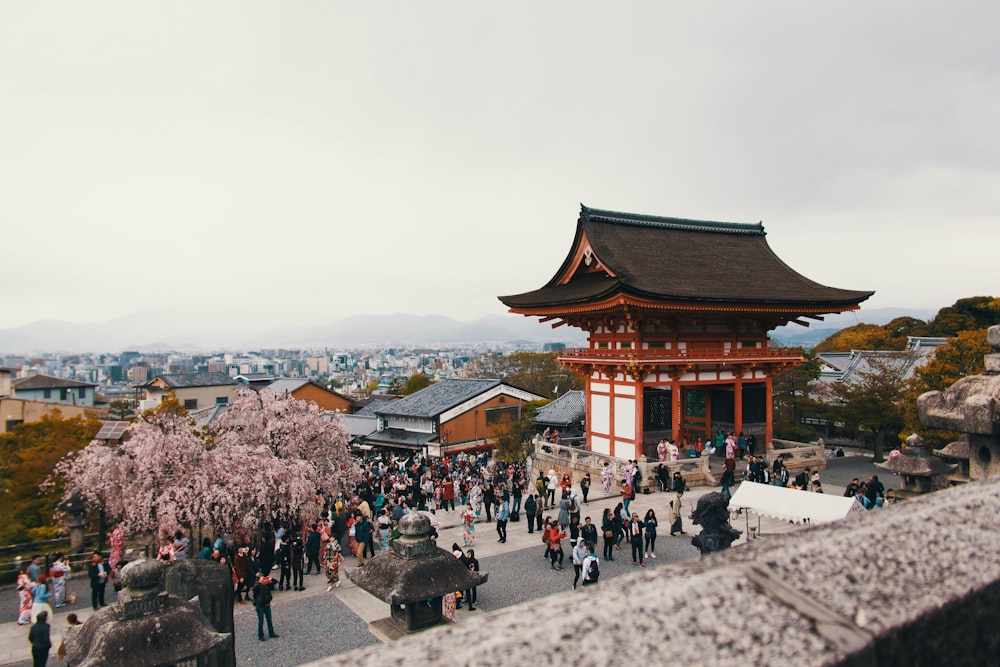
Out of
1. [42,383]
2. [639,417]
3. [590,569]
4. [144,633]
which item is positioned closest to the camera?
[144,633]

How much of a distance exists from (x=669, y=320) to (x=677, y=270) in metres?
2.88

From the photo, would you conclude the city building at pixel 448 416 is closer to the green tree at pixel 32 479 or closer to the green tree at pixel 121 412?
the green tree at pixel 121 412

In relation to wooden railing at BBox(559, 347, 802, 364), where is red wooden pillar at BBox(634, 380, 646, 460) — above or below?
below

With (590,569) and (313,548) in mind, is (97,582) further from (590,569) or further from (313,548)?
(590,569)

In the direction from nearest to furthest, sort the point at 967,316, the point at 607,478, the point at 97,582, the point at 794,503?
the point at 794,503 → the point at 97,582 → the point at 607,478 → the point at 967,316

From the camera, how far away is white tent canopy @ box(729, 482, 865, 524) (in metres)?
13.1

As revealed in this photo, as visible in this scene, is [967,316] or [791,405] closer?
[791,405]

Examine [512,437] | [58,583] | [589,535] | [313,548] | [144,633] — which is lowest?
[512,437]

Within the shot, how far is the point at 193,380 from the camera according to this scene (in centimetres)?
6091

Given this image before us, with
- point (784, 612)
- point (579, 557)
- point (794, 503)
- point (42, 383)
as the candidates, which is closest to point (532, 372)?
point (42, 383)

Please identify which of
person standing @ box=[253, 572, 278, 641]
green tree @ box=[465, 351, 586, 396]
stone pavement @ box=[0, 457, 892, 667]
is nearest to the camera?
person standing @ box=[253, 572, 278, 641]

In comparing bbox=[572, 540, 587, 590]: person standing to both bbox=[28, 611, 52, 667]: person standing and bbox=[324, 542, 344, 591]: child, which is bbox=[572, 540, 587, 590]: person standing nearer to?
bbox=[324, 542, 344, 591]: child

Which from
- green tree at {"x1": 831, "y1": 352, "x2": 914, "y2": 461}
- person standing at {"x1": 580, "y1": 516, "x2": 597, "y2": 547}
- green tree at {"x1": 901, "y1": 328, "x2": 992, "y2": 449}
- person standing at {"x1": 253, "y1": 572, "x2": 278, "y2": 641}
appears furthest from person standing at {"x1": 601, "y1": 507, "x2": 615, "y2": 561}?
green tree at {"x1": 831, "y1": 352, "x2": 914, "y2": 461}

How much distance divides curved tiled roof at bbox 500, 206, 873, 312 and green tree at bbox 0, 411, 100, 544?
1963 cm
